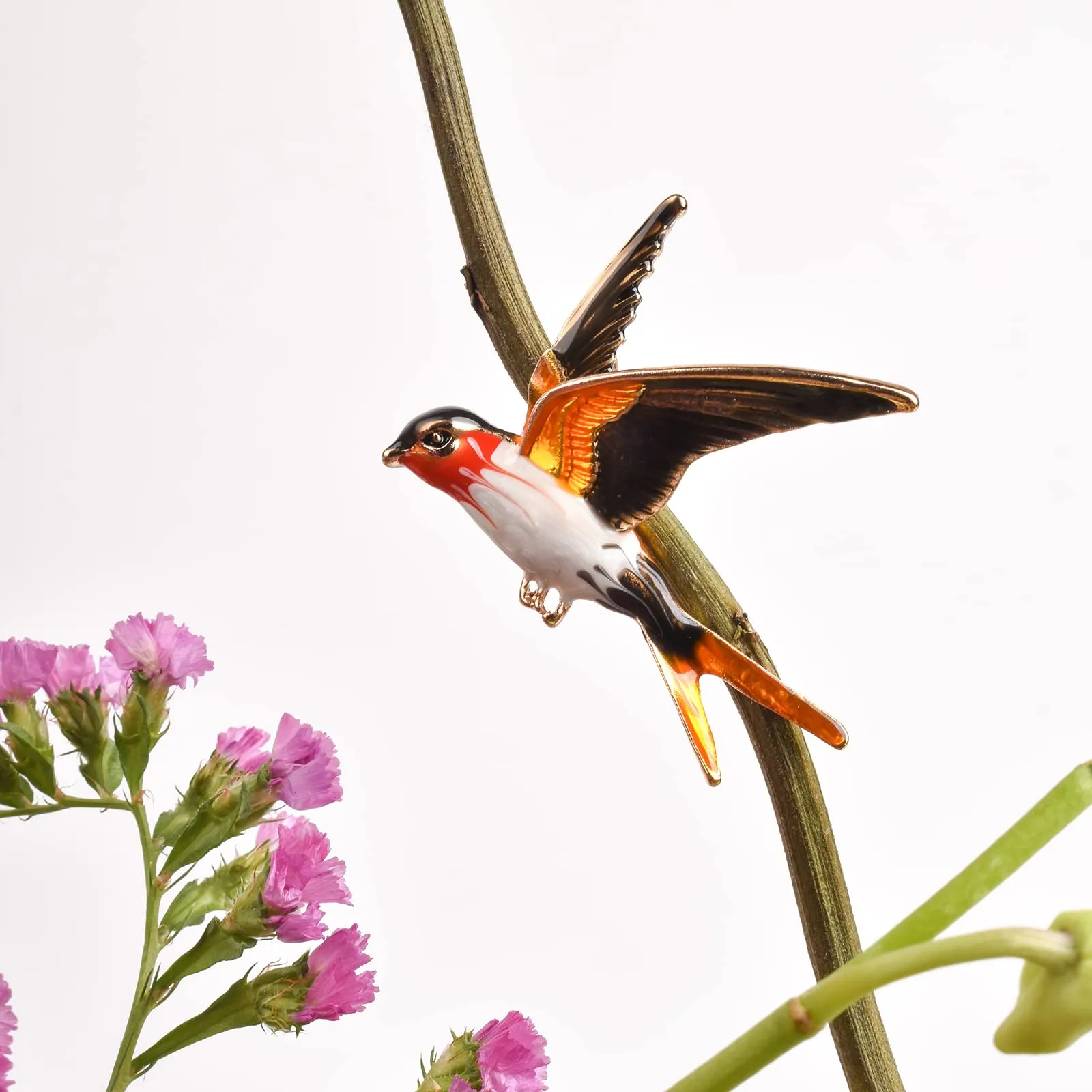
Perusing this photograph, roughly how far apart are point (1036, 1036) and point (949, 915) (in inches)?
0.8

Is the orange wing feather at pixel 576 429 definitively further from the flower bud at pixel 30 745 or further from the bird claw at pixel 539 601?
the flower bud at pixel 30 745

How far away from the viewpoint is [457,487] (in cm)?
36

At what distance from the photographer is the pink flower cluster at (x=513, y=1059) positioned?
28cm

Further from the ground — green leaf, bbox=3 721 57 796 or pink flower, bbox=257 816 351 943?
green leaf, bbox=3 721 57 796

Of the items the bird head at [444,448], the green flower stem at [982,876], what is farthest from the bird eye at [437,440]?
the green flower stem at [982,876]

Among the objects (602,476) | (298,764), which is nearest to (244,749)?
(298,764)

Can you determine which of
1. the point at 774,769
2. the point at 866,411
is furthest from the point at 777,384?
the point at 774,769

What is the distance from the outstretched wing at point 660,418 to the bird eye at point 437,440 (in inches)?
0.9

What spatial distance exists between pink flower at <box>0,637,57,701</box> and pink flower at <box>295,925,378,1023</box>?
0.33ft

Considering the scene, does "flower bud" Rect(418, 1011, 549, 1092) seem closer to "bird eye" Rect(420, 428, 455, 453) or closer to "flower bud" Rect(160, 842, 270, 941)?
"flower bud" Rect(160, 842, 270, 941)

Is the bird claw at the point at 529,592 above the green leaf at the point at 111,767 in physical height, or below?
above

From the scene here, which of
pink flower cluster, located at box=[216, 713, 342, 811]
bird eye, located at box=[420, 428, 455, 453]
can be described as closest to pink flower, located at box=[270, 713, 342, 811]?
pink flower cluster, located at box=[216, 713, 342, 811]

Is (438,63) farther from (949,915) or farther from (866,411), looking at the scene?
(949,915)

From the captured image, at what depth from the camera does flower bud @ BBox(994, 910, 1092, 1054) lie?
0.16 m
